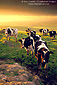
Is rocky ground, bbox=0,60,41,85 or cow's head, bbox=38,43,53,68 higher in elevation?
cow's head, bbox=38,43,53,68

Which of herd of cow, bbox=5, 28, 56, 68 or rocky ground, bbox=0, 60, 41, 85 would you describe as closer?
rocky ground, bbox=0, 60, 41, 85

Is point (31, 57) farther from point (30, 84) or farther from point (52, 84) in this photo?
point (30, 84)

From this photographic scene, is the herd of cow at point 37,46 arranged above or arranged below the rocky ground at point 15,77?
above

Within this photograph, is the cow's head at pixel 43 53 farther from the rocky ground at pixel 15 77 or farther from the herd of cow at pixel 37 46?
the rocky ground at pixel 15 77

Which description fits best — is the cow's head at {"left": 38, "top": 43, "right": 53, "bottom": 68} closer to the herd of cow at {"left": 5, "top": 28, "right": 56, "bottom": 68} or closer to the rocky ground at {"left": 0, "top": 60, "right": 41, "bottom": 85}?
the herd of cow at {"left": 5, "top": 28, "right": 56, "bottom": 68}

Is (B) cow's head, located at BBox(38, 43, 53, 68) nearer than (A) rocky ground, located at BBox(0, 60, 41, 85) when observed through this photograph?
No

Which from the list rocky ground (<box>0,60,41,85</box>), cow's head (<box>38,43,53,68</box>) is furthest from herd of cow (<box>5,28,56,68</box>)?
rocky ground (<box>0,60,41,85</box>)

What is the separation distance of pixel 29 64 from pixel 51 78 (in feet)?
8.98

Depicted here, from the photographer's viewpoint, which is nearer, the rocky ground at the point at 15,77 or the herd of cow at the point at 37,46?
the rocky ground at the point at 15,77

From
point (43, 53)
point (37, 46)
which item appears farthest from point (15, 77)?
point (37, 46)

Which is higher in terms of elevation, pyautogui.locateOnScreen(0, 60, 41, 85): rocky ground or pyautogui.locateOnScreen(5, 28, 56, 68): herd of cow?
pyautogui.locateOnScreen(5, 28, 56, 68): herd of cow

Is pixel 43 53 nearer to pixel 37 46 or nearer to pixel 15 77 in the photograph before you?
pixel 37 46

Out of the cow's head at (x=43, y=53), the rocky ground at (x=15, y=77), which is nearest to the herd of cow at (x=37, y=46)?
the cow's head at (x=43, y=53)

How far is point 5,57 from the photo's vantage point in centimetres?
1135
